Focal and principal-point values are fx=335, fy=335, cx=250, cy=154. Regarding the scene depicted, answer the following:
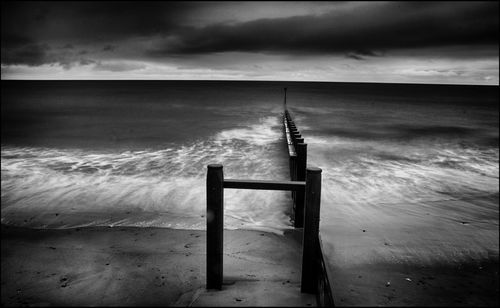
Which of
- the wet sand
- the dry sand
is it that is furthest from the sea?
the dry sand

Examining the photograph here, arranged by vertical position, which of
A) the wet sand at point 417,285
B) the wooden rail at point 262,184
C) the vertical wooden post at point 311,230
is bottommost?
the wet sand at point 417,285

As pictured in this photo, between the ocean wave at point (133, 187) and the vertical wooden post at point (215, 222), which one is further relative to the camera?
the ocean wave at point (133, 187)

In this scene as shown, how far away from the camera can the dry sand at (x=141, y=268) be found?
4.35 m

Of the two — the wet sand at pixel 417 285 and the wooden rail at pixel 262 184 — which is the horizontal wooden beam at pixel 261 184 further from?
the wet sand at pixel 417 285

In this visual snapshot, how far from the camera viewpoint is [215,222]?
12.9ft

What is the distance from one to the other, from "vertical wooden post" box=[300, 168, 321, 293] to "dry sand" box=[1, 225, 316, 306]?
0.18 metres

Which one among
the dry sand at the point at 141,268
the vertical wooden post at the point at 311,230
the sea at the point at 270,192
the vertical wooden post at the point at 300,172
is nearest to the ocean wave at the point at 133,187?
the sea at the point at 270,192

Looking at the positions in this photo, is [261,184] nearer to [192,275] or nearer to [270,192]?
[192,275]

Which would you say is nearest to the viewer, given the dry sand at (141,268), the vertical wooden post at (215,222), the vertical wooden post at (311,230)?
the vertical wooden post at (311,230)

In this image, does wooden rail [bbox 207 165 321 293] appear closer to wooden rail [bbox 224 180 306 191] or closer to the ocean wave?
wooden rail [bbox 224 180 306 191]

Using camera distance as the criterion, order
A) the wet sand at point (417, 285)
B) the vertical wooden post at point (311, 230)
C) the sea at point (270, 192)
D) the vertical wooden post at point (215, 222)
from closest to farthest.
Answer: the vertical wooden post at point (311, 230) → the vertical wooden post at point (215, 222) → the wet sand at point (417, 285) → the sea at point (270, 192)

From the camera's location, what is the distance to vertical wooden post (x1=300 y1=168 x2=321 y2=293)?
12.2 feet

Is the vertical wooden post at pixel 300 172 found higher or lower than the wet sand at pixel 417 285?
higher

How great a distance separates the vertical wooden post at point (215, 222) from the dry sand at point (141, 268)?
0.22 meters
